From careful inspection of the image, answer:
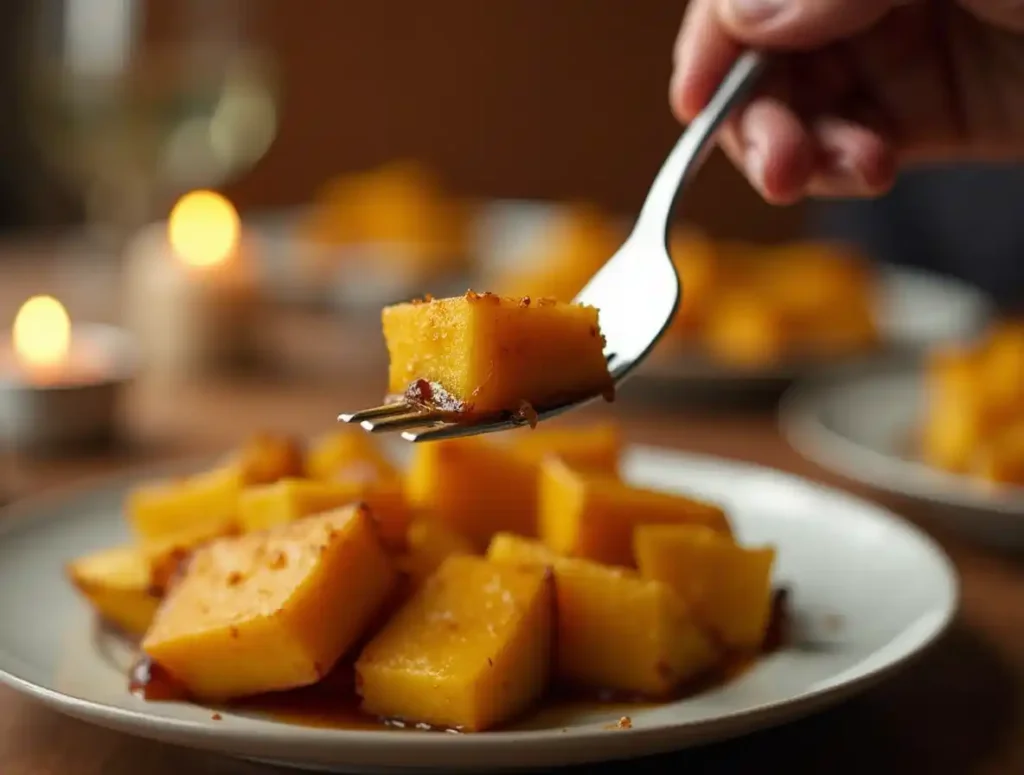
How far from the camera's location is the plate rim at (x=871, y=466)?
46.0 inches

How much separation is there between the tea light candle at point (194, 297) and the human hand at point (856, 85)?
1.07 m

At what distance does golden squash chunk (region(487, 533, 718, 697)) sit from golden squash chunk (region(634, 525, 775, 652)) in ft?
0.12

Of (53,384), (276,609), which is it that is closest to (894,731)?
(276,609)

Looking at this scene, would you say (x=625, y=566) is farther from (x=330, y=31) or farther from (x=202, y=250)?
(x=330, y=31)

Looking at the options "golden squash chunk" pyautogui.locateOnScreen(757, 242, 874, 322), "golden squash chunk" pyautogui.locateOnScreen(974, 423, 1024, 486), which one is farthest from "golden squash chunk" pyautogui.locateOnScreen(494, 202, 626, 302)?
"golden squash chunk" pyautogui.locateOnScreen(974, 423, 1024, 486)

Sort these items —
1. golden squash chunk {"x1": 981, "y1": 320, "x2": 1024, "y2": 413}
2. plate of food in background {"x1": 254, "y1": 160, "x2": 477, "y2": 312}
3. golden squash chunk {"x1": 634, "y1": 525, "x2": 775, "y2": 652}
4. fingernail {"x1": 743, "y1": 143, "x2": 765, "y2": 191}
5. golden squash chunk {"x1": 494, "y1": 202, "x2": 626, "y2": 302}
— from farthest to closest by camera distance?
plate of food in background {"x1": 254, "y1": 160, "x2": 477, "y2": 312} → golden squash chunk {"x1": 494, "y1": 202, "x2": 626, "y2": 302} → golden squash chunk {"x1": 981, "y1": 320, "x2": 1024, "y2": 413} → fingernail {"x1": 743, "y1": 143, "x2": 765, "y2": 191} → golden squash chunk {"x1": 634, "y1": 525, "x2": 775, "y2": 652}

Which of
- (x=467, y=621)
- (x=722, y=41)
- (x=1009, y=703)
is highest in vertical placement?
(x=722, y=41)

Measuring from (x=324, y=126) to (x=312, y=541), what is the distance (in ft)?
12.8

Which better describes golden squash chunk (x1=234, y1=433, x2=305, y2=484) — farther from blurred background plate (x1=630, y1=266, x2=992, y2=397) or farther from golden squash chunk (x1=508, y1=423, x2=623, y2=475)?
blurred background plate (x1=630, y1=266, x2=992, y2=397)

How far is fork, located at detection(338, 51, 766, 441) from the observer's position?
0.79 metres

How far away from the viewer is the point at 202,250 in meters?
2.13

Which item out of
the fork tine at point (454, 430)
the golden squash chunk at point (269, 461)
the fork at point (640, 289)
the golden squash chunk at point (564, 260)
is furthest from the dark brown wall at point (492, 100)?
the fork tine at point (454, 430)

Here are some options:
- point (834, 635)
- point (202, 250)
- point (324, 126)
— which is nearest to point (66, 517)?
point (834, 635)

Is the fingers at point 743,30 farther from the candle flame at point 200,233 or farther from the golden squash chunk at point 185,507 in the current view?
the candle flame at point 200,233
